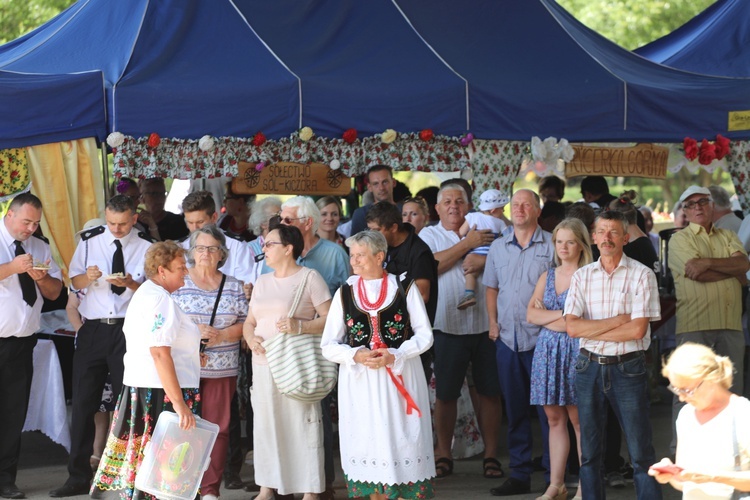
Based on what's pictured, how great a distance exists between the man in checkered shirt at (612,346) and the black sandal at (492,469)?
149 cm

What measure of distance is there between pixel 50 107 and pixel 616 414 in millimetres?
4015

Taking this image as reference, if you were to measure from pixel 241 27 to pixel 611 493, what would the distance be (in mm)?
4242

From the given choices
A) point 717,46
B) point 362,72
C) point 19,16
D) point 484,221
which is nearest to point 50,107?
point 362,72

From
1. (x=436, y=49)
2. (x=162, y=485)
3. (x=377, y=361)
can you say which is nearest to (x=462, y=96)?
(x=436, y=49)

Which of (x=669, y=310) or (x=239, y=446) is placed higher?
(x=669, y=310)

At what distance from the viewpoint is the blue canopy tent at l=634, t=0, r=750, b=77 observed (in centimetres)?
980

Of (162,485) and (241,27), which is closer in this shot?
(162,485)

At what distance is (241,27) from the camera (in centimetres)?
812

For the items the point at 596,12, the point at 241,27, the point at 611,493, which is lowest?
the point at 611,493

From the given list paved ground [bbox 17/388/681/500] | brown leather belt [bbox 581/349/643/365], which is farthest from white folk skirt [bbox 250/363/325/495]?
brown leather belt [bbox 581/349/643/365]

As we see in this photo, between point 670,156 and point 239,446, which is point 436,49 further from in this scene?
point 239,446

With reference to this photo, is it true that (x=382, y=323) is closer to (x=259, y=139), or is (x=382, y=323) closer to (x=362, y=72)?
(x=259, y=139)

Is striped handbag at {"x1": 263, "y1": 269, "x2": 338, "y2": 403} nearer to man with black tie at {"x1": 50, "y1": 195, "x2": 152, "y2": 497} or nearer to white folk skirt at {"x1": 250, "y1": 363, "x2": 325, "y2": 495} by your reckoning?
white folk skirt at {"x1": 250, "y1": 363, "x2": 325, "y2": 495}

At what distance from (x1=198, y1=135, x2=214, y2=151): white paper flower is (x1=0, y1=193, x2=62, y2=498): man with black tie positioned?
1.16m
